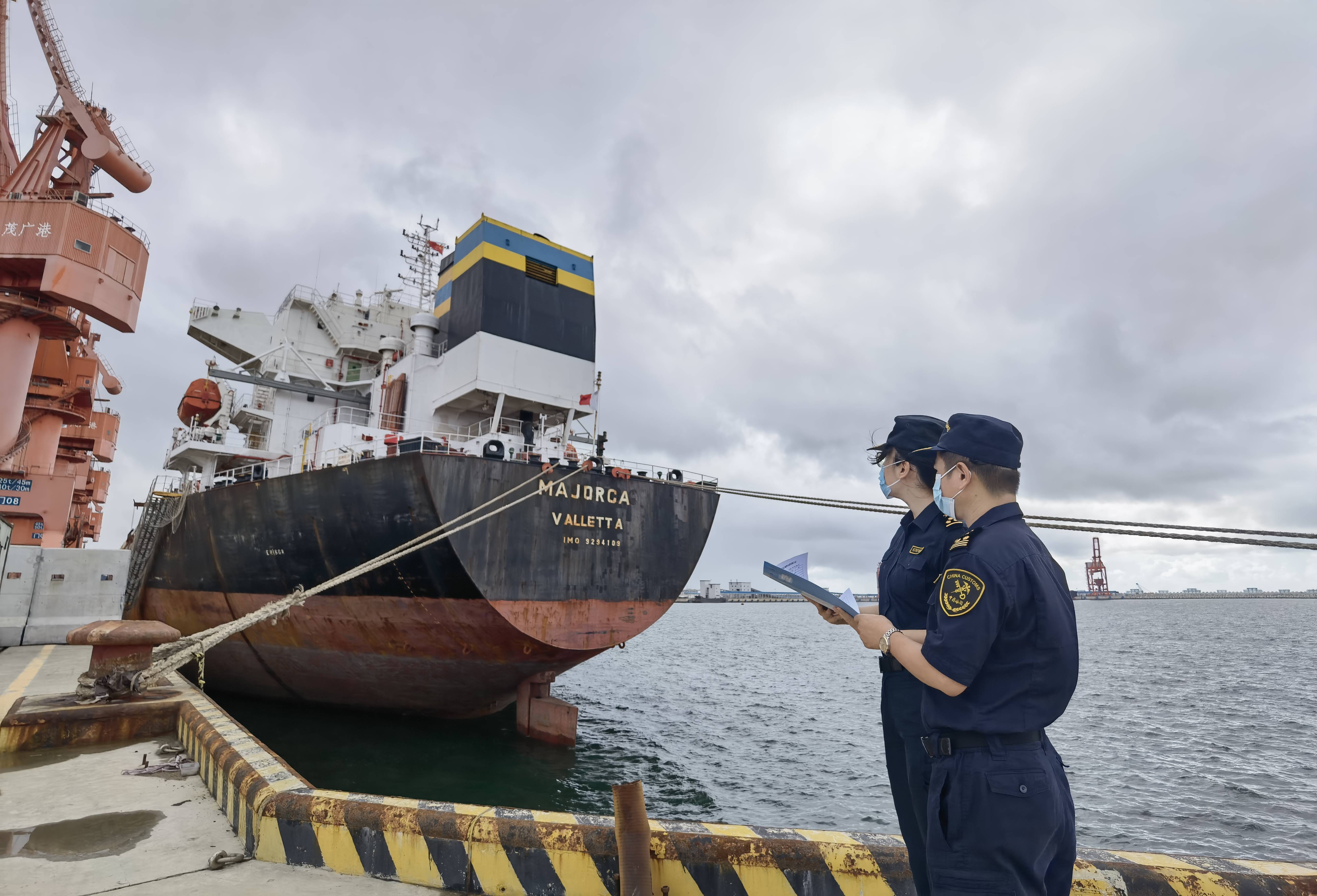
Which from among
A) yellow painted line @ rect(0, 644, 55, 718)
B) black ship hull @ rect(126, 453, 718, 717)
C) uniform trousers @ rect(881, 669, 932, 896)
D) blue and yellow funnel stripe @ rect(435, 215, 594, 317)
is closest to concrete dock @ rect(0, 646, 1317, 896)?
uniform trousers @ rect(881, 669, 932, 896)

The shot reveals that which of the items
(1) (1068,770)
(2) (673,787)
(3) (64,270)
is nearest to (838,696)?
(1) (1068,770)

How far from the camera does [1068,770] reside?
11438 millimetres

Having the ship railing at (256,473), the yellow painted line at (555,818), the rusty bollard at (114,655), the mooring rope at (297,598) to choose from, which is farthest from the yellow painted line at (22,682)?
the yellow painted line at (555,818)

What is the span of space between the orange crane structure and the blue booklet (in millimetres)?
22188

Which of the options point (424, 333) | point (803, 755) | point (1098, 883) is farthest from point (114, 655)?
point (803, 755)

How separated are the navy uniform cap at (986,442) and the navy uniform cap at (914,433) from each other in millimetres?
516

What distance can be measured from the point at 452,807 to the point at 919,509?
2.64 m

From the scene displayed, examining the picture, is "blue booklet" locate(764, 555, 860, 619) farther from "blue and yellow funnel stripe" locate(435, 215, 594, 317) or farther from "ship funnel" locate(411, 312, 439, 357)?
"ship funnel" locate(411, 312, 439, 357)

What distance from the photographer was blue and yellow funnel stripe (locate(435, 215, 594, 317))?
40.2ft

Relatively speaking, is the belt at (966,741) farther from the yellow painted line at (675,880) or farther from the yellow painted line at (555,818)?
the yellow painted line at (555,818)

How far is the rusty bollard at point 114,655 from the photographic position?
6.04 metres

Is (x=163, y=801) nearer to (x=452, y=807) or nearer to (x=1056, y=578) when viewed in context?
(x=452, y=807)

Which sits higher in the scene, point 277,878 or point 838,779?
point 277,878

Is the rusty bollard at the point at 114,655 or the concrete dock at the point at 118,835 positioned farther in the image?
the rusty bollard at the point at 114,655
